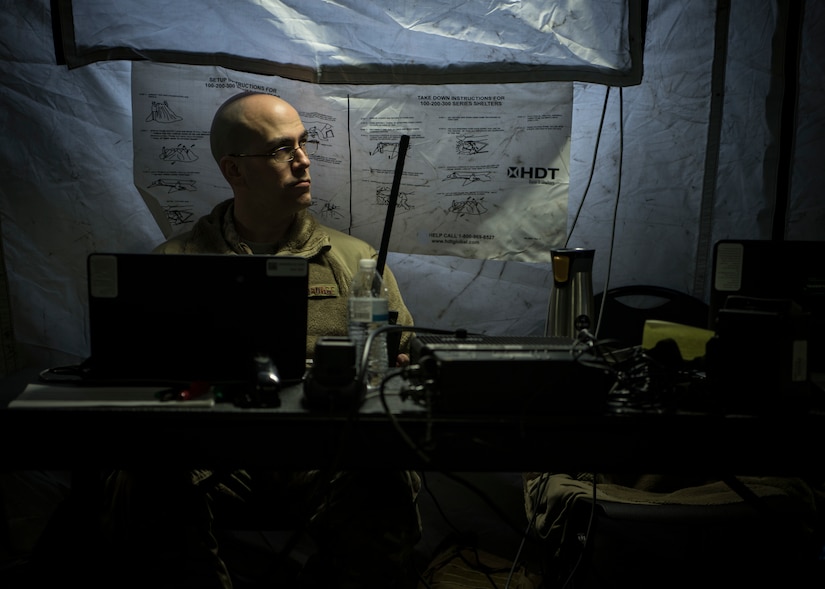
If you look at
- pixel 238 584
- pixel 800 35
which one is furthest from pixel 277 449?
pixel 800 35

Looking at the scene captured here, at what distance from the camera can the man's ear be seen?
1.95 metres

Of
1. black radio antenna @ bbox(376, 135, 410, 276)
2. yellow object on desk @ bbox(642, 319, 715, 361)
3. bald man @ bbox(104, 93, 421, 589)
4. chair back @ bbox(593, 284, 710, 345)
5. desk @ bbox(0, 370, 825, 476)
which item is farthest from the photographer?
chair back @ bbox(593, 284, 710, 345)

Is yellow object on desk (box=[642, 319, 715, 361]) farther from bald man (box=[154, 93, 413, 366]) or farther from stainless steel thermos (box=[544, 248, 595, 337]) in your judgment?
bald man (box=[154, 93, 413, 366])

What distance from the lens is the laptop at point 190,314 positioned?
1.15 meters

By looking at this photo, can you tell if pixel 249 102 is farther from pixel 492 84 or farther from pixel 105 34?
pixel 492 84

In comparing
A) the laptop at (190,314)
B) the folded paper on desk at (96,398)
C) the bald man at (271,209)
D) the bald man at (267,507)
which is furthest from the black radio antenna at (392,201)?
the folded paper on desk at (96,398)

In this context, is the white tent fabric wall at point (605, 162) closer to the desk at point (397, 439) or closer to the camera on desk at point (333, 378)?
the desk at point (397, 439)

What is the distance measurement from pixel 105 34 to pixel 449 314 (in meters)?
1.32

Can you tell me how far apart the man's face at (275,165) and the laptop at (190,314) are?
2.69ft

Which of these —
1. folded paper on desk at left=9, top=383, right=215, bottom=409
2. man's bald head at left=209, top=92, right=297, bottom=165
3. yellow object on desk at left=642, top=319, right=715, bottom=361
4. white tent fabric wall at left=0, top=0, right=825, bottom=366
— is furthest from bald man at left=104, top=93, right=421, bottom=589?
yellow object on desk at left=642, top=319, right=715, bottom=361

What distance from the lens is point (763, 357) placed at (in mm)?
1127

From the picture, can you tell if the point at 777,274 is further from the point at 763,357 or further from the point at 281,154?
the point at 281,154

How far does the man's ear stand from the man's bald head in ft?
0.07

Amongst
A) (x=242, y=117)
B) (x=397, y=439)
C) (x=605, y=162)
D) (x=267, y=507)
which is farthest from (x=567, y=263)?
(x=242, y=117)
